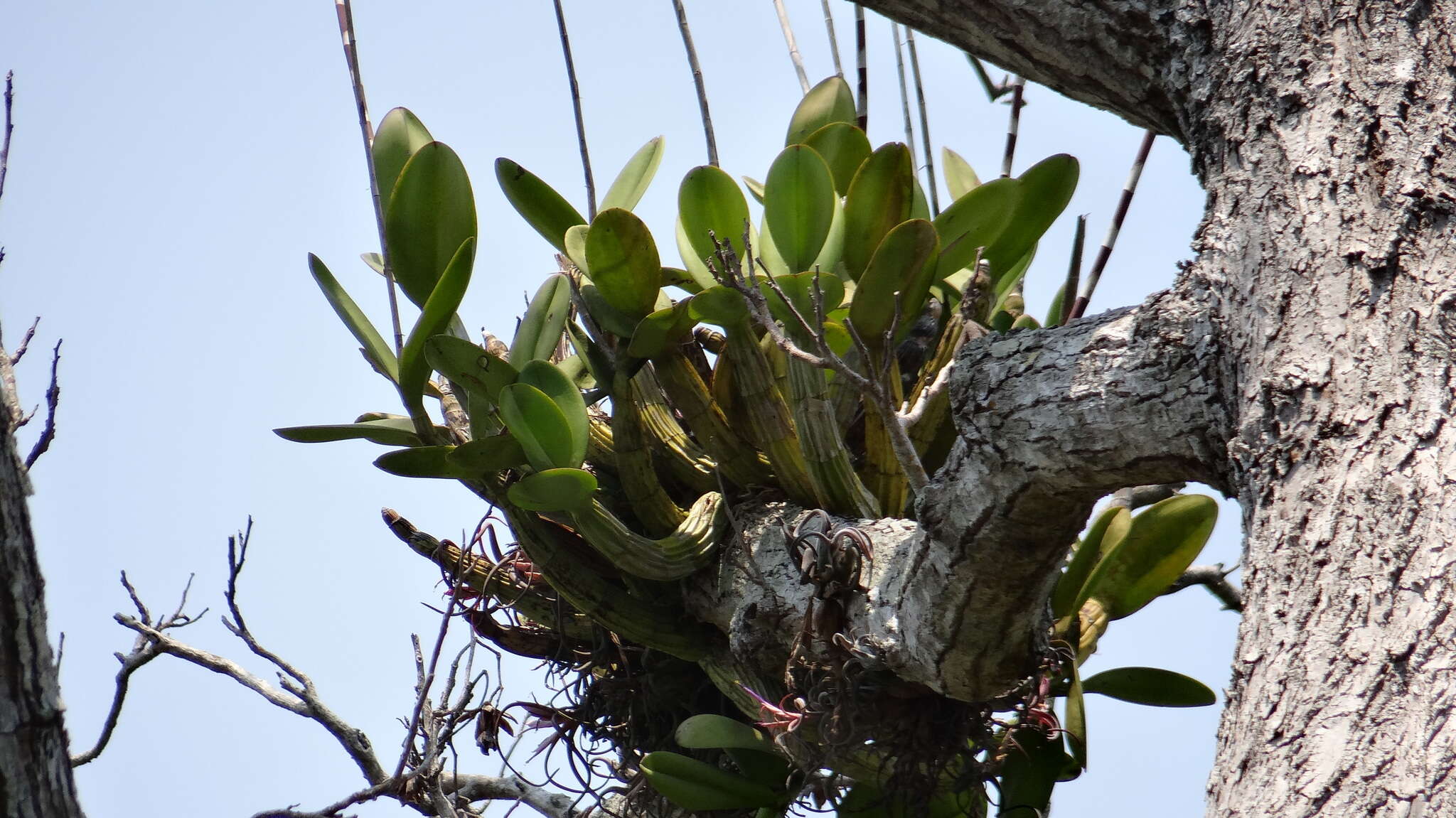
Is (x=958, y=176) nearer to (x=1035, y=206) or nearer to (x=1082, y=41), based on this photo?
(x=1035, y=206)

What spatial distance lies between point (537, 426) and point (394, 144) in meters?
0.45

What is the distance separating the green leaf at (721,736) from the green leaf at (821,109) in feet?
2.51

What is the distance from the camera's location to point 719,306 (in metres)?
1.18

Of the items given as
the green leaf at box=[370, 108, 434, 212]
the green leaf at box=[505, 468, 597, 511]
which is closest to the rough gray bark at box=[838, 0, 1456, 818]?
the green leaf at box=[505, 468, 597, 511]

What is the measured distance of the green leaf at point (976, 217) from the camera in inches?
49.9

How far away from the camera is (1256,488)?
2.34 feet

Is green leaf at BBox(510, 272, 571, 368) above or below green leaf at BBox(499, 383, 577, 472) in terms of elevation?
above

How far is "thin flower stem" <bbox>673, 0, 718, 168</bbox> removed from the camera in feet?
4.69

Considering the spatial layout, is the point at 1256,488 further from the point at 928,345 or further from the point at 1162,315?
Result: the point at 928,345

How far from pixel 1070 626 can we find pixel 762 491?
0.40 meters

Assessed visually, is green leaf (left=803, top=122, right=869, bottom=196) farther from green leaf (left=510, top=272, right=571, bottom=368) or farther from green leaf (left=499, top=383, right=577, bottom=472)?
green leaf (left=499, top=383, right=577, bottom=472)

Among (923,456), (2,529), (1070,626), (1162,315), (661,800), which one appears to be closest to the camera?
(2,529)

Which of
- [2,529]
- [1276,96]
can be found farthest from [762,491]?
[2,529]

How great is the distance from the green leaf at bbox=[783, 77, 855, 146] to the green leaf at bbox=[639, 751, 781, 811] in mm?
818
